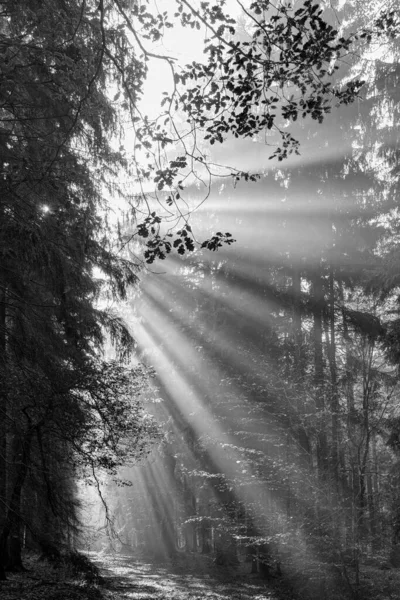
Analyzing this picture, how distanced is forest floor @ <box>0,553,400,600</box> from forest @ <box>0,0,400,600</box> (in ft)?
0.45

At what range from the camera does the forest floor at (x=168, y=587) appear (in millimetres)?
10195

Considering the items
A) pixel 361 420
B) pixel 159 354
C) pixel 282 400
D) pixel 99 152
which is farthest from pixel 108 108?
pixel 159 354

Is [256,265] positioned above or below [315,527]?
above

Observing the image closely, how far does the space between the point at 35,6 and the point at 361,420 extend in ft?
33.6

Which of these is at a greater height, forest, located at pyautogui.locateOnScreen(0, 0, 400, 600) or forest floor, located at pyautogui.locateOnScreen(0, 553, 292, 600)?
forest, located at pyautogui.locateOnScreen(0, 0, 400, 600)

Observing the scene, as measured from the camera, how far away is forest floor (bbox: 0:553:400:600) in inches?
401

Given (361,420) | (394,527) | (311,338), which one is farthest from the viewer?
(311,338)

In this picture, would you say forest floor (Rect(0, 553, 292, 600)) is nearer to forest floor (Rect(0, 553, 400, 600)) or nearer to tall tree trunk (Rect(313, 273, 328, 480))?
forest floor (Rect(0, 553, 400, 600))

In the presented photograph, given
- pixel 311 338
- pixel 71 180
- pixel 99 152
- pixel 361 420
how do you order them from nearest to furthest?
pixel 71 180 < pixel 99 152 < pixel 361 420 < pixel 311 338

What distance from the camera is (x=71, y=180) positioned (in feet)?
20.1

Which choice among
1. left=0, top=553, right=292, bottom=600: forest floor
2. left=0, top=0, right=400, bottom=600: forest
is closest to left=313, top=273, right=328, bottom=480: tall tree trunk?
left=0, top=0, right=400, bottom=600: forest

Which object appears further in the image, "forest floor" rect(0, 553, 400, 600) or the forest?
"forest floor" rect(0, 553, 400, 600)

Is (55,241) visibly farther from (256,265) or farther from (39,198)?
(256,265)

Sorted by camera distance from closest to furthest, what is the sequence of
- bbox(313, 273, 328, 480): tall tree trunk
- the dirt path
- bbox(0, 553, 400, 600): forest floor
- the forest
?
the forest → bbox(0, 553, 400, 600): forest floor → bbox(313, 273, 328, 480): tall tree trunk → the dirt path
